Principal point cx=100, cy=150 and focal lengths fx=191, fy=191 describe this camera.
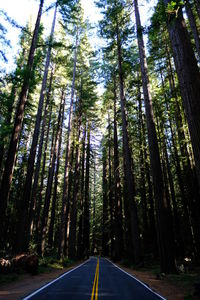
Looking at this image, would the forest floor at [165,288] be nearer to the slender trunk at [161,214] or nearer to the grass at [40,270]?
the grass at [40,270]

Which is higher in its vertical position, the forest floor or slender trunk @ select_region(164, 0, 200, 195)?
slender trunk @ select_region(164, 0, 200, 195)

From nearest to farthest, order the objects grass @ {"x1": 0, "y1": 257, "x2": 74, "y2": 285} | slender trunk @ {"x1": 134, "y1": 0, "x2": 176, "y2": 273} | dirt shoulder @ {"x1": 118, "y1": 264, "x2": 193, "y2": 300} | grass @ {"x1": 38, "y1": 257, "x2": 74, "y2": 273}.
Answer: dirt shoulder @ {"x1": 118, "y1": 264, "x2": 193, "y2": 300} < grass @ {"x1": 0, "y1": 257, "x2": 74, "y2": 285} < slender trunk @ {"x1": 134, "y1": 0, "x2": 176, "y2": 273} < grass @ {"x1": 38, "y1": 257, "x2": 74, "y2": 273}

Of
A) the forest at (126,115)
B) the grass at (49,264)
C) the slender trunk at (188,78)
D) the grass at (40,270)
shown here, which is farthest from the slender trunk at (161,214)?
the grass at (49,264)

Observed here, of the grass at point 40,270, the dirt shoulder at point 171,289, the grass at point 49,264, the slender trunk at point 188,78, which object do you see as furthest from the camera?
the grass at point 49,264

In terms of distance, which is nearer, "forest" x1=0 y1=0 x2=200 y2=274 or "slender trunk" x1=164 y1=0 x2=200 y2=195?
"slender trunk" x1=164 y1=0 x2=200 y2=195

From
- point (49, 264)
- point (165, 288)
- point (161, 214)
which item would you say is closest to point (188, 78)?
point (161, 214)

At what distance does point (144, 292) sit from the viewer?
6465 mm

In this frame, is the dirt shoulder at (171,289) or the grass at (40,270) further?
the grass at (40,270)

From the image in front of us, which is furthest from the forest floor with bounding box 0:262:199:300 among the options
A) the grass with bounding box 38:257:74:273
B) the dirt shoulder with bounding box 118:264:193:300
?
the grass with bounding box 38:257:74:273

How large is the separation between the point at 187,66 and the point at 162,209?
665 cm

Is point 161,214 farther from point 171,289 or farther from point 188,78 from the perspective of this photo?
point 188,78

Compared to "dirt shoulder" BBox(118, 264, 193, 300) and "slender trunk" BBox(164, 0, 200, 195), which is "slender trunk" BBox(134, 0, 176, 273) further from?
"slender trunk" BBox(164, 0, 200, 195)

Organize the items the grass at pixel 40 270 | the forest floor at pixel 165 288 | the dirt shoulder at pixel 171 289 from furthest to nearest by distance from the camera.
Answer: the grass at pixel 40 270
the dirt shoulder at pixel 171 289
the forest floor at pixel 165 288

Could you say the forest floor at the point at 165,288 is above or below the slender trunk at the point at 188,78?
below
